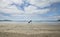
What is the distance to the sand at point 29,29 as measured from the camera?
6.63 ft

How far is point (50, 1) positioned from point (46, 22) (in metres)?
0.35

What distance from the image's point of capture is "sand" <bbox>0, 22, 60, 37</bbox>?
202 cm

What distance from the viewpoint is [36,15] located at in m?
2.10

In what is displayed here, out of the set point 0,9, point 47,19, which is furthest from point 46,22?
point 0,9

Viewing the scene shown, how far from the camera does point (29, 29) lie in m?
2.06

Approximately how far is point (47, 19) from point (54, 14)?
14cm

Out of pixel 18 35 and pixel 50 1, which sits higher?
pixel 50 1

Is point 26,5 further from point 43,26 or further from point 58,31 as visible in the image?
point 58,31

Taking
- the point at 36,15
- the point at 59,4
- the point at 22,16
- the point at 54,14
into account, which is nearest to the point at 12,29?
the point at 22,16

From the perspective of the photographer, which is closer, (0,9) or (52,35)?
(52,35)

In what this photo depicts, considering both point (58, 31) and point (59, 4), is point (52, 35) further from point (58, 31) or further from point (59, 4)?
point (59, 4)

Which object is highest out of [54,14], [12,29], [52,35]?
[54,14]

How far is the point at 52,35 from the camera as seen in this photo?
2.01 m

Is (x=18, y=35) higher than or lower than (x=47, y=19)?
lower
